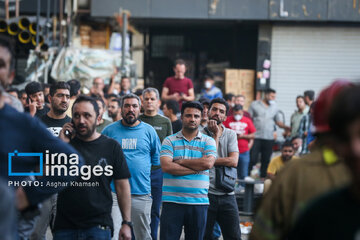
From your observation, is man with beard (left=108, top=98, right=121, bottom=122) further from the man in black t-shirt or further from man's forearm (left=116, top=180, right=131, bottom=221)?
man's forearm (left=116, top=180, right=131, bottom=221)

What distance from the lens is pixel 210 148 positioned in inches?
282

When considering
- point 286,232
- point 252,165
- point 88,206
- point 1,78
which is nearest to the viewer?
point 286,232

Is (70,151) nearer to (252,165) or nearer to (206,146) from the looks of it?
(206,146)

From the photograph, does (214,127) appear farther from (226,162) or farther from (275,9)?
(275,9)

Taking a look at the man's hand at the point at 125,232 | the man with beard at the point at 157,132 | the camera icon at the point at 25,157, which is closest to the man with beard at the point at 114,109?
the man with beard at the point at 157,132

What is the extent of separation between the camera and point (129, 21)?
1981cm

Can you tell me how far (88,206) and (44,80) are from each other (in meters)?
11.4

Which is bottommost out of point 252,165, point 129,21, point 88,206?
point 252,165

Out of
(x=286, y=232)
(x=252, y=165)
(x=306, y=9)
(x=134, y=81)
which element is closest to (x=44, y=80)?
(x=134, y=81)

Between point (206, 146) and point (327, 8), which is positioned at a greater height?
point (327, 8)

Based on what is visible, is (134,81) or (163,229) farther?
(134,81)

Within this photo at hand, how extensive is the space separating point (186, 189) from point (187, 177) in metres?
0.14

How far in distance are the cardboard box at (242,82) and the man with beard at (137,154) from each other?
11.5m

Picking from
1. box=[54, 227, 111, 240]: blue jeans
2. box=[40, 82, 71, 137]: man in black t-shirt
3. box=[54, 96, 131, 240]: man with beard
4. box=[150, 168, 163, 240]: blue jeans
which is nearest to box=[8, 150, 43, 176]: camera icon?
box=[54, 96, 131, 240]: man with beard
